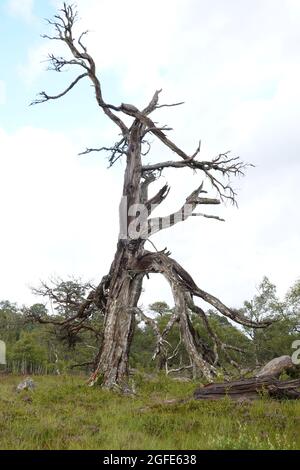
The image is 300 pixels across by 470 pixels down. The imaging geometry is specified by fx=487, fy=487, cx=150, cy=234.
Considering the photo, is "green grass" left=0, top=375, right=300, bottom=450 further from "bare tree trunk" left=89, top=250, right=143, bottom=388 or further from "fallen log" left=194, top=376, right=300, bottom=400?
"bare tree trunk" left=89, top=250, right=143, bottom=388

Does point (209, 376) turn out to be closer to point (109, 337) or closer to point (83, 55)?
point (109, 337)

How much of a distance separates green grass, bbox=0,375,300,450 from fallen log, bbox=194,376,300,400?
1.64 feet

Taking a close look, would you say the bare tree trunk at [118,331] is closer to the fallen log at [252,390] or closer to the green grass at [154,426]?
the green grass at [154,426]

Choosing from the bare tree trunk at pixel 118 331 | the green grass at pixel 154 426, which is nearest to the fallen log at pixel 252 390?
the green grass at pixel 154 426

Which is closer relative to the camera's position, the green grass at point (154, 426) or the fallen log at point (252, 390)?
the green grass at point (154, 426)

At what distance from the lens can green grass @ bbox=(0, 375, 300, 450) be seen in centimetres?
706

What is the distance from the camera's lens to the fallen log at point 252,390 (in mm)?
11133

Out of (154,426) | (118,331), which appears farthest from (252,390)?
(118,331)

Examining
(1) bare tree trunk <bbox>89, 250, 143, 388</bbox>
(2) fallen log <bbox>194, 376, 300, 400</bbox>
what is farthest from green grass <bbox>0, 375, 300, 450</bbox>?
(1) bare tree trunk <bbox>89, 250, 143, 388</bbox>

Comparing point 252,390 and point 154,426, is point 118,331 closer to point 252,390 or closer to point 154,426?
point 252,390

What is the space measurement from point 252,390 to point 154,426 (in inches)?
150

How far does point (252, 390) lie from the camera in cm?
1138

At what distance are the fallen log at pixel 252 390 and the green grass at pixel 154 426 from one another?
0.50 metres
